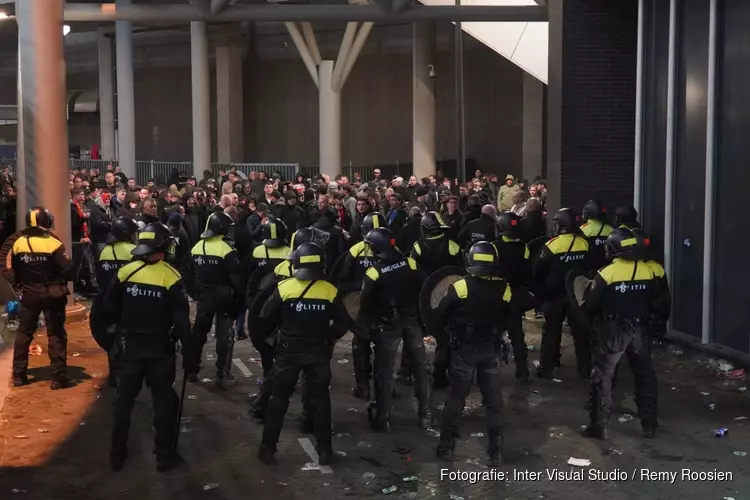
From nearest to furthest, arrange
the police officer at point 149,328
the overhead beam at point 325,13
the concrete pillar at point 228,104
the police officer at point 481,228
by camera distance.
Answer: the police officer at point 149,328
the police officer at point 481,228
the overhead beam at point 325,13
the concrete pillar at point 228,104

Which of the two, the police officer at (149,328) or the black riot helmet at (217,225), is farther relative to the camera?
the black riot helmet at (217,225)

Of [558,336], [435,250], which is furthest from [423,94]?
[435,250]

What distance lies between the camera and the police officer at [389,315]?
1004cm

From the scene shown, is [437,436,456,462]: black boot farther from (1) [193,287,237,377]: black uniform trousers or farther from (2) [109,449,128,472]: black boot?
(1) [193,287,237,377]: black uniform trousers

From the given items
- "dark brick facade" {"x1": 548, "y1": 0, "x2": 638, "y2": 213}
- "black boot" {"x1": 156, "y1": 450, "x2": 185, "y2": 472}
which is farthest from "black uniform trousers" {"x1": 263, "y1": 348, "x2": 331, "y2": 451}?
"dark brick facade" {"x1": 548, "y1": 0, "x2": 638, "y2": 213}

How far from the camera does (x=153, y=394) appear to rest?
909 cm

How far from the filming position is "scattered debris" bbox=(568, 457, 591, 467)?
931 centimetres

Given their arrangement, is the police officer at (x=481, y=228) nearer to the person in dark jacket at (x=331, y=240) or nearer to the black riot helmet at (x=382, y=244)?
the person in dark jacket at (x=331, y=240)

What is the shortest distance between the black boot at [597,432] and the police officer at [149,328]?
156 inches

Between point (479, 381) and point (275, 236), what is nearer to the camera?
point (479, 381)

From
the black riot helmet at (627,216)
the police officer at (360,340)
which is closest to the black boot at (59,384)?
the police officer at (360,340)

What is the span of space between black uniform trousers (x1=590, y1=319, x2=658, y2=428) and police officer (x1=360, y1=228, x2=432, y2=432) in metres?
1.69

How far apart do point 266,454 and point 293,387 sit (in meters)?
0.67

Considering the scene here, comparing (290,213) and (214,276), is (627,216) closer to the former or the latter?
(214,276)
